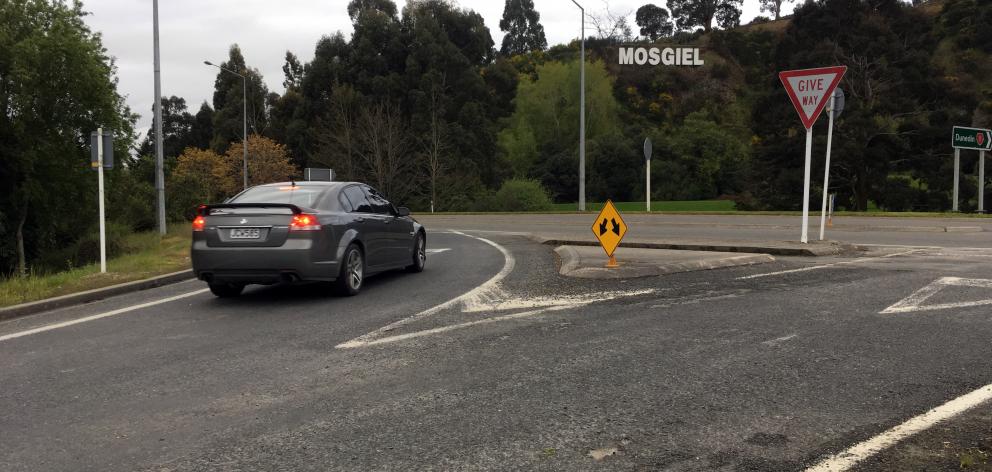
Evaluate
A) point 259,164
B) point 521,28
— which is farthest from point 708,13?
point 259,164

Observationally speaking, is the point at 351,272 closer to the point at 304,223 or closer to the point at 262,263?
the point at 304,223

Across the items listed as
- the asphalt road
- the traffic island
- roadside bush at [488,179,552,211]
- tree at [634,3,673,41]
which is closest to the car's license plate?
the asphalt road

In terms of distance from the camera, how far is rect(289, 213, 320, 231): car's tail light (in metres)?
8.15

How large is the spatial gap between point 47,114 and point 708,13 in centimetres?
11120

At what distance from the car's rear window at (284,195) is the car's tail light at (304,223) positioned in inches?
14.2

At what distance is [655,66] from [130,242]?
74.7 m

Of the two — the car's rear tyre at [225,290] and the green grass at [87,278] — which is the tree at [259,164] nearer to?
the green grass at [87,278]

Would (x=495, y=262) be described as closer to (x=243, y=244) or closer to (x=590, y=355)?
(x=243, y=244)

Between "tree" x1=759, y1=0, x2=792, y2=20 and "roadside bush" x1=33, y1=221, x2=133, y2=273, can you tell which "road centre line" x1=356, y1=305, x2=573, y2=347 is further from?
"tree" x1=759, y1=0, x2=792, y2=20

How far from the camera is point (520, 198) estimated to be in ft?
137

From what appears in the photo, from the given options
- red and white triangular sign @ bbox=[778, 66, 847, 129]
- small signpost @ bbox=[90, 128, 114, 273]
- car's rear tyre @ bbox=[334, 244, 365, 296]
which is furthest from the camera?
red and white triangular sign @ bbox=[778, 66, 847, 129]

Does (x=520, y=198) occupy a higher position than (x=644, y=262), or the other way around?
(x=520, y=198)

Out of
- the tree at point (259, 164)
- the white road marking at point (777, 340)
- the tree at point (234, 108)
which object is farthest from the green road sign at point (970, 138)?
the tree at point (234, 108)

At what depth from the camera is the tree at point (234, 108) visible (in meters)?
64.8
